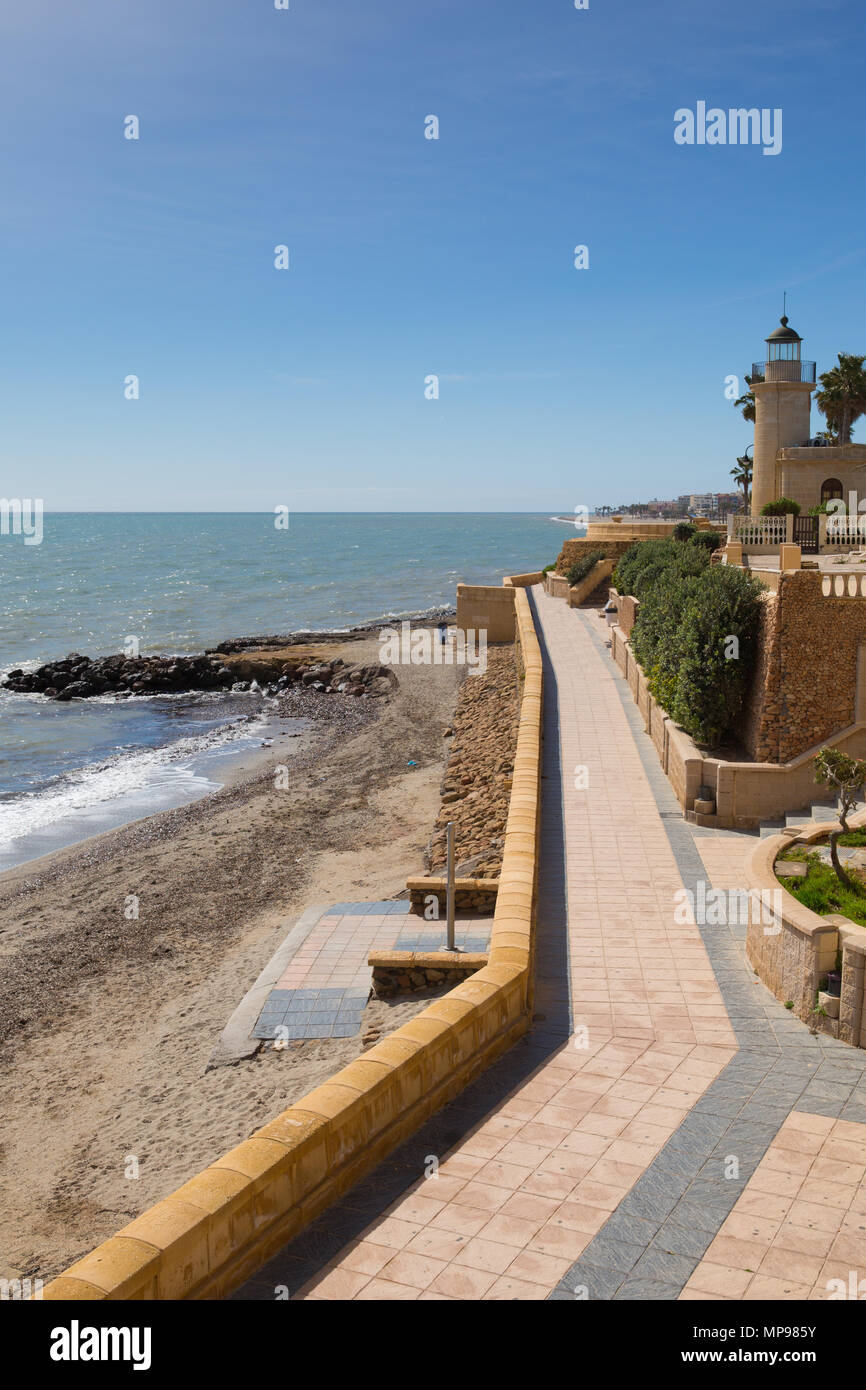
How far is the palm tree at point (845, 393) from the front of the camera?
3841 centimetres

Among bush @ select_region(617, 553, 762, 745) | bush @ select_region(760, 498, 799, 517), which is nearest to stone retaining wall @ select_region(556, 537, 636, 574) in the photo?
bush @ select_region(760, 498, 799, 517)

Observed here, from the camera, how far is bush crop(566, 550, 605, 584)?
38.7m

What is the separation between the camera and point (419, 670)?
40594 mm

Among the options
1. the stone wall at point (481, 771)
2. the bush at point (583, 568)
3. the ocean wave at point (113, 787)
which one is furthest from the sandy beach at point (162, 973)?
the bush at point (583, 568)

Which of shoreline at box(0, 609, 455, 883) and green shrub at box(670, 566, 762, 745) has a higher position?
green shrub at box(670, 566, 762, 745)

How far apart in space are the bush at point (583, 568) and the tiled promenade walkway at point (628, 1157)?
2933 centimetres

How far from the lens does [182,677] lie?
4019cm

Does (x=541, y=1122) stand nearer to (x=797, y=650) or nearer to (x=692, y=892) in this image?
(x=692, y=892)

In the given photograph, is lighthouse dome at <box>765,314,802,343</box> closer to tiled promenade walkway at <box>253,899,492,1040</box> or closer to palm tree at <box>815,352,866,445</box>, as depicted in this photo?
palm tree at <box>815,352,866,445</box>

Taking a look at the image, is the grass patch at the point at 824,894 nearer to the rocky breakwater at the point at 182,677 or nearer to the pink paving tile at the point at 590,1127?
the pink paving tile at the point at 590,1127

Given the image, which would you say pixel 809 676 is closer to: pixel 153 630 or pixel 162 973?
pixel 162 973

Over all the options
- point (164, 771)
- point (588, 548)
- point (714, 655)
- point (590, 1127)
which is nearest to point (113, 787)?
→ point (164, 771)

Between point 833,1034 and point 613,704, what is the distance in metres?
12.8

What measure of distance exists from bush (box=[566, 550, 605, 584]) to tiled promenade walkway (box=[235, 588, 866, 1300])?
29.3m
